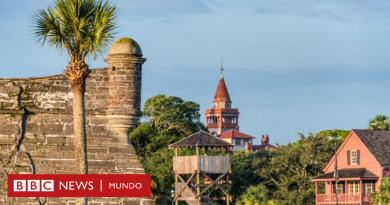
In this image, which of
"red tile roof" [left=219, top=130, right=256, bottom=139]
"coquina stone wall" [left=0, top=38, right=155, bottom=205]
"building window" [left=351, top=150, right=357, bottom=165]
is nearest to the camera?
"coquina stone wall" [left=0, top=38, right=155, bottom=205]

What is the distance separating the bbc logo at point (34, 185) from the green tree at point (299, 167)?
4428 cm

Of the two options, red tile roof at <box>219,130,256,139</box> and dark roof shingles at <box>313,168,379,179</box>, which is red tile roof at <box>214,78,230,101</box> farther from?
dark roof shingles at <box>313,168,379,179</box>

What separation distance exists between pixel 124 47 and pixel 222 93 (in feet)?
556

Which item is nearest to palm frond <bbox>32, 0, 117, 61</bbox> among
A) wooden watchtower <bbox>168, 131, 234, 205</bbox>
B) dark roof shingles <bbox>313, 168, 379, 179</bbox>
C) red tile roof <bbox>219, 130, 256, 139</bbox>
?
→ wooden watchtower <bbox>168, 131, 234, 205</bbox>

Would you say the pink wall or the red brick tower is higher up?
the red brick tower

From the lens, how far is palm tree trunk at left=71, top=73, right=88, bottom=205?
1955 cm

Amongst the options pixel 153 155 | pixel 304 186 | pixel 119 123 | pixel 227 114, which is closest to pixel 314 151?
pixel 304 186

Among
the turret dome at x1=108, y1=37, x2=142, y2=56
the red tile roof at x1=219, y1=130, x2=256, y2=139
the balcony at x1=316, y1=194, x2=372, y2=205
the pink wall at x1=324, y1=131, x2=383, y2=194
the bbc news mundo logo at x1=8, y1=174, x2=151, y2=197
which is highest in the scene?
the red tile roof at x1=219, y1=130, x2=256, y2=139

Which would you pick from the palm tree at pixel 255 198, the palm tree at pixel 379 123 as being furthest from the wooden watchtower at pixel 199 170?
the palm tree at pixel 379 123

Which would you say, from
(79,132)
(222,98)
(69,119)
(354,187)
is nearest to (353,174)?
(354,187)

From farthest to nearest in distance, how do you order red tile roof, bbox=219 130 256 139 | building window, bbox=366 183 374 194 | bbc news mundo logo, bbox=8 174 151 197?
red tile roof, bbox=219 130 256 139
building window, bbox=366 183 374 194
bbc news mundo logo, bbox=8 174 151 197

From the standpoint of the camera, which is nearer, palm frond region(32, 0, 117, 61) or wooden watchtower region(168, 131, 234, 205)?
palm frond region(32, 0, 117, 61)

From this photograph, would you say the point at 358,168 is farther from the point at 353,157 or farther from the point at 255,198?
the point at 255,198

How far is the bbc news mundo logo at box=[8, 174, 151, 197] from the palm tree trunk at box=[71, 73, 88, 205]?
0.28m
